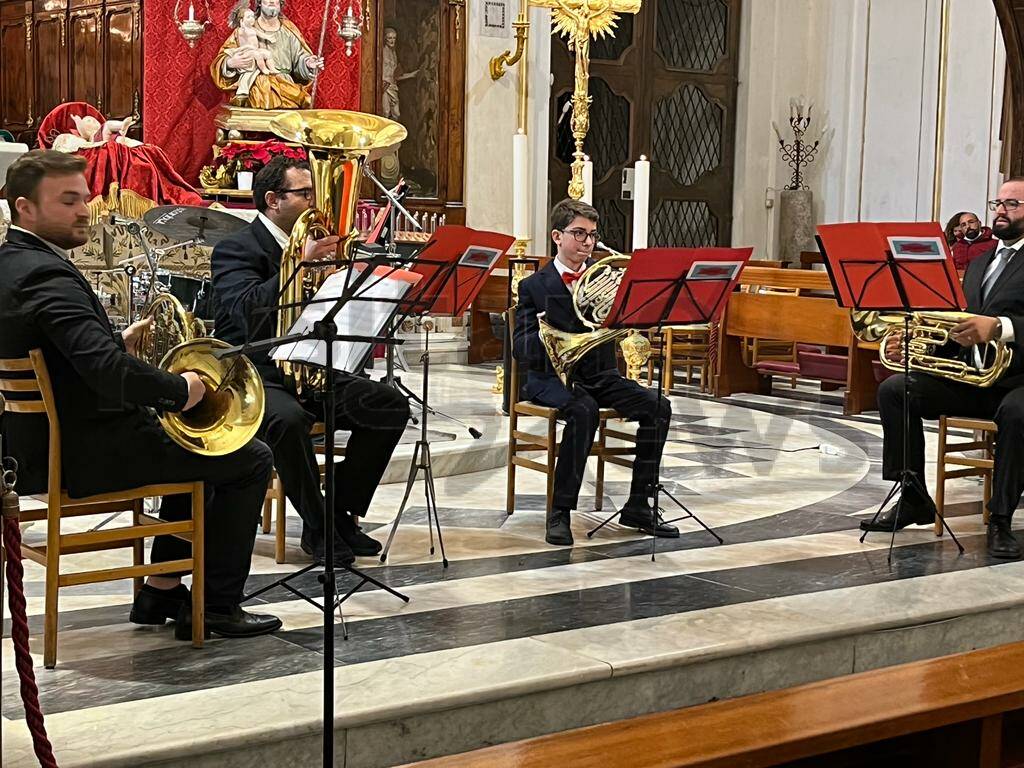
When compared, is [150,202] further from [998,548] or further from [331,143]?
[998,548]

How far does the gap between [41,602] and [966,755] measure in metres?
2.66

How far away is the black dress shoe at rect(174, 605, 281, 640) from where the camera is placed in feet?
12.0

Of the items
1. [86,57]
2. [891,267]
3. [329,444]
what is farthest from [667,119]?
[329,444]

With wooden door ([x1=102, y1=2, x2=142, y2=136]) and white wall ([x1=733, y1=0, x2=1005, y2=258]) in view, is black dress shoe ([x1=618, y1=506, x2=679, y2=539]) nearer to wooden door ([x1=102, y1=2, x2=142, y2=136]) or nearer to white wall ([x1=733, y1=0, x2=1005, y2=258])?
wooden door ([x1=102, y1=2, x2=142, y2=136])

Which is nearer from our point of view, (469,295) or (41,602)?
(41,602)

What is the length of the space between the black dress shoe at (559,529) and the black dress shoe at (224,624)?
1.49 m

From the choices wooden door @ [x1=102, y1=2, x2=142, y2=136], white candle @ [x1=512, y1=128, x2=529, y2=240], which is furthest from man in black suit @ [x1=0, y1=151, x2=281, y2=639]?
wooden door @ [x1=102, y1=2, x2=142, y2=136]

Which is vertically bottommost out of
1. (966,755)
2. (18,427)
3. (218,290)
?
(966,755)

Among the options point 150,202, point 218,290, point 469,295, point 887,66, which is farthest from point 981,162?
point 218,290

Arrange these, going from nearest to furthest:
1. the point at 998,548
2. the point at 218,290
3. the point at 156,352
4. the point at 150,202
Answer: the point at 156,352, the point at 218,290, the point at 998,548, the point at 150,202

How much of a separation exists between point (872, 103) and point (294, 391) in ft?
34.5

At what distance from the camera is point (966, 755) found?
124 inches

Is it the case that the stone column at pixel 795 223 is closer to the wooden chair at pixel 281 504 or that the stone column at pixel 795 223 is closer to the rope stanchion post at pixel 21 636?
the wooden chair at pixel 281 504

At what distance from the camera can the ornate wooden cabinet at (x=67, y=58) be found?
1204cm
